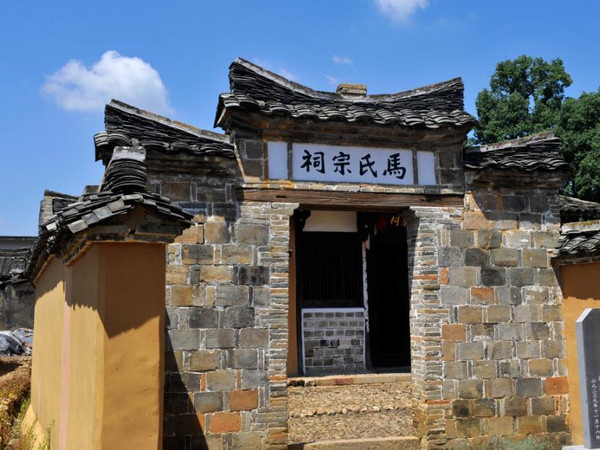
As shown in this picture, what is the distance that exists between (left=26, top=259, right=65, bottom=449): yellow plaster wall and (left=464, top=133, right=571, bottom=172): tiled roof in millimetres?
5723

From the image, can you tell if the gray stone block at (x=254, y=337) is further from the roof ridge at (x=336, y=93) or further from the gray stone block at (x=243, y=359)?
the roof ridge at (x=336, y=93)

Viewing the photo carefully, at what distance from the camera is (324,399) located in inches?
417

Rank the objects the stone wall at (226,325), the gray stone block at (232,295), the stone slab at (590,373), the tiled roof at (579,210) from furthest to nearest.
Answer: the tiled roof at (579,210) → the gray stone block at (232,295) → the stone wall at (226,325) → the stone slab at (590,373)

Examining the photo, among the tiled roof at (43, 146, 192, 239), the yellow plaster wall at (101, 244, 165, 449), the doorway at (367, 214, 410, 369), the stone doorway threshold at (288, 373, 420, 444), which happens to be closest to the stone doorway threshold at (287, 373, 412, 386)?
the stone doorway threshold at (288, 373, 420, 444)

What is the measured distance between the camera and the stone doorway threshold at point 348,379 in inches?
452

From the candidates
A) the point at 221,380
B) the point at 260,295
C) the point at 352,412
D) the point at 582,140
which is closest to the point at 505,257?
the point at 352,412

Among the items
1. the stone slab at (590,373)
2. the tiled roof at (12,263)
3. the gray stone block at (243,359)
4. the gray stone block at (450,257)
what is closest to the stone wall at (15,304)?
the tiled roof at (12,263)

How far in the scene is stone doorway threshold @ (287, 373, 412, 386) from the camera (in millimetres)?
11484

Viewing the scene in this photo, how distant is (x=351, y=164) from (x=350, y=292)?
5.43 metres

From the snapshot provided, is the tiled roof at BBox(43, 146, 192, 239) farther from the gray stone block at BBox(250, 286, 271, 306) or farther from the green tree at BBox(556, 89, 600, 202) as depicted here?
the green tree at BBox(556, 89, 600, 202)

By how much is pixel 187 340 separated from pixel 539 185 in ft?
17.9

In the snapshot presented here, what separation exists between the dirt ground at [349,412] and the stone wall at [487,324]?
3.11 ft

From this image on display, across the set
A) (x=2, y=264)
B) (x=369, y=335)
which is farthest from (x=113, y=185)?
(x=2, y=264)

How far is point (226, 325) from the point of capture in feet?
25.4
